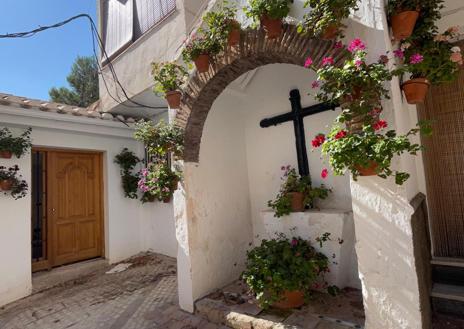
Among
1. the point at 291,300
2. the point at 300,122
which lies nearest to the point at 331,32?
the point at 300,122

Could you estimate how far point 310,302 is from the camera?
11.6ft

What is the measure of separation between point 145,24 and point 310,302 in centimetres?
671

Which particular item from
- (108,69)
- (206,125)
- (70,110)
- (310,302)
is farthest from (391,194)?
(108,69)

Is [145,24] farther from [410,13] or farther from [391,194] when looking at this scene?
[391,194]

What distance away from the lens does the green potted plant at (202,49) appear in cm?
346

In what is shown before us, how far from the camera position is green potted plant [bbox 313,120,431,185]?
1.92 m

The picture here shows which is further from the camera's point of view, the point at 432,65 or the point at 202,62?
the point at 202,62

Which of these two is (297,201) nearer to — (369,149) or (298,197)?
(298,197)

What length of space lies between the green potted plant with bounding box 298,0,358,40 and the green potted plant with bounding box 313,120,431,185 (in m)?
0.95

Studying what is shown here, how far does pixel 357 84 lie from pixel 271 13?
1267mm

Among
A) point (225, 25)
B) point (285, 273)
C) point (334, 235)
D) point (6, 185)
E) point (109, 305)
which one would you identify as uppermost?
point (225, 25)

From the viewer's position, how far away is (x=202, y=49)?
3.52m

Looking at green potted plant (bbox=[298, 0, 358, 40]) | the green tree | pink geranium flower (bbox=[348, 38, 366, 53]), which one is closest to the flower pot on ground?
green potted plant (bbox=[298, 0, 358, 40])

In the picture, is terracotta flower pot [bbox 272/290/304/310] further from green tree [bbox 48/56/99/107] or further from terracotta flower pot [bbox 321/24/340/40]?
green tree [bbox 48/56/99/107]
